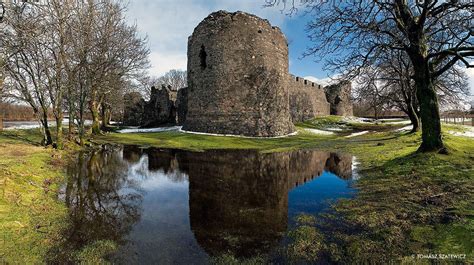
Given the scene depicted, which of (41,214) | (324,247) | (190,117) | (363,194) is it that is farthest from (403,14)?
(190,117)

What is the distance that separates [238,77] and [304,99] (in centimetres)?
2014

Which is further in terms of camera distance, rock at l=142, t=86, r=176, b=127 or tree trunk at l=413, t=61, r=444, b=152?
rock at l=142, t=86, r=176, b=127

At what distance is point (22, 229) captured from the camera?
4.25 metres

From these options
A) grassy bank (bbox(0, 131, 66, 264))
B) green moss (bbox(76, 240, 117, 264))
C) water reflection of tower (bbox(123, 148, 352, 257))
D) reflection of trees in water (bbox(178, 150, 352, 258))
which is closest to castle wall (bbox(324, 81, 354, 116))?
water reflection of tower (bbox(123, 148, 352, 257))

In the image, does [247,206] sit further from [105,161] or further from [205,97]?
[205,97]

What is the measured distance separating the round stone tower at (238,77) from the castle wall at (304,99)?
41.6 ft

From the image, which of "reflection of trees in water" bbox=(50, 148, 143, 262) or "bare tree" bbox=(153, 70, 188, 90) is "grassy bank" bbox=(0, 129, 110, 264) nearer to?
"reflection of trees in water" bbox=(50, 148, 143, 262)

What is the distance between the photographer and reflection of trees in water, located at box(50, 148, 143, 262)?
418 cm

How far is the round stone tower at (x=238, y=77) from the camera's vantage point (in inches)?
782

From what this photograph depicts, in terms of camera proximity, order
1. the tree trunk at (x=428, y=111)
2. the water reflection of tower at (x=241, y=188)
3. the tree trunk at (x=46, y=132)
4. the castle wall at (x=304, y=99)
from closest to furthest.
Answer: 1. the water reflection of tower at (x=241, y=188)
2. the tree trunk at (x=428, y=111)
3. the tree trunk at (x=46, y=132)
4. the castle wall at (x=304, y=99)

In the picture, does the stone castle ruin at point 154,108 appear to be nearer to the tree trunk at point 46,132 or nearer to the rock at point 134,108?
the rock at point 134,108

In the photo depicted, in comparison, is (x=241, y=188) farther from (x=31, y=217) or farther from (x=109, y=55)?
(x=109, y=55)

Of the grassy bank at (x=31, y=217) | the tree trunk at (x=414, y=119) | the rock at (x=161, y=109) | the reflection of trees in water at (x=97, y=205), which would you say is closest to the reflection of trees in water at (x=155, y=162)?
the reflection of trees in water at (x=97, y=205)

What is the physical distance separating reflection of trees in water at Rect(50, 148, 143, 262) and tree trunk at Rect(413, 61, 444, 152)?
8645 mm
